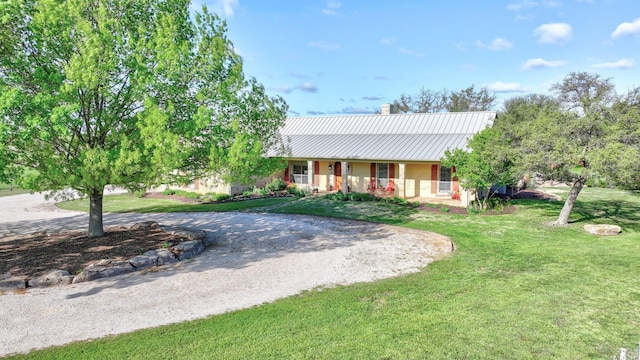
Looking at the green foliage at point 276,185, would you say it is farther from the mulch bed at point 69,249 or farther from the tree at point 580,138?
the tree at point 580,138

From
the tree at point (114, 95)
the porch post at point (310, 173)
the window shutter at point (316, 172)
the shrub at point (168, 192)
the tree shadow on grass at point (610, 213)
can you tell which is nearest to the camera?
the tree at point (114, 95)

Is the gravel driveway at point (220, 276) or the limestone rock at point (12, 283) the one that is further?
the limestone rock at point (12, 283)

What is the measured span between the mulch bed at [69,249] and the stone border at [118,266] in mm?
370

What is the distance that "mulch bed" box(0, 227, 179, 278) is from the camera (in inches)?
411

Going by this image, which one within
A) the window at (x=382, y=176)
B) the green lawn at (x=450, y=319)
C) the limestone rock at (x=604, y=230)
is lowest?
the green lawn at (x=450, y=319)

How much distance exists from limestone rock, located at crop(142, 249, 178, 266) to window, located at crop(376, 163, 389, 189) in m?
15.5

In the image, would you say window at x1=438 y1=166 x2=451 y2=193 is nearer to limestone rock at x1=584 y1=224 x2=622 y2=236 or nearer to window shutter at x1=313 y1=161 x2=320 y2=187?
window shutter at x1=313 y1=161 x2=320 y2=187

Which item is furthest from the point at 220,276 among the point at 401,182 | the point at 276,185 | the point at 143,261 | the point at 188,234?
the point at 276,185

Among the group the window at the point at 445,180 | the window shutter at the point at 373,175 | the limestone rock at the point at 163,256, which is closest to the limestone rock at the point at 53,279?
the limestone rock at the point at 163,256

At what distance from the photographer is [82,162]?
32.3 feet

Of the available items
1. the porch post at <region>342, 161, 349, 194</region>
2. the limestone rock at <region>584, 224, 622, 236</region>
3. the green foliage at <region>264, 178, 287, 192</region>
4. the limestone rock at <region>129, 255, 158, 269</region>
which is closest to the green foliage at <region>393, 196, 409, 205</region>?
the porch post at <region>342, 161, 349, 194</region>

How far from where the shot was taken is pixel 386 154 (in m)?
23.2

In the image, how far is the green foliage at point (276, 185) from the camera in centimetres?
2628

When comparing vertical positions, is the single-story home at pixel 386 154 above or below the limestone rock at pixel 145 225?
above
